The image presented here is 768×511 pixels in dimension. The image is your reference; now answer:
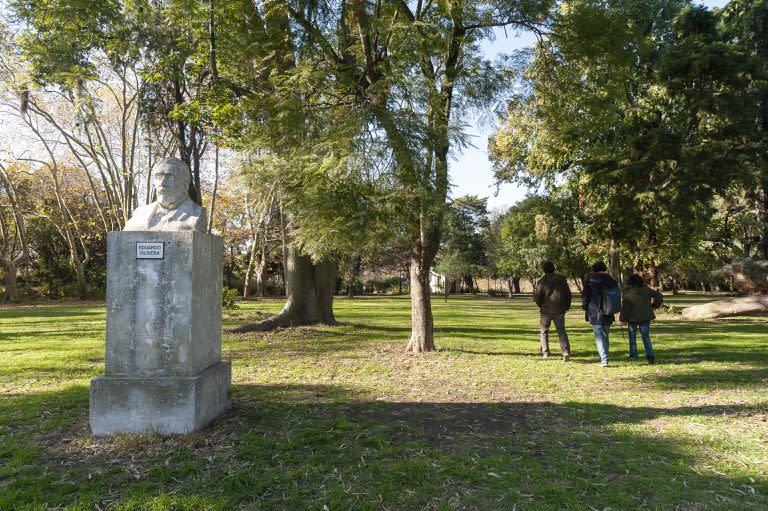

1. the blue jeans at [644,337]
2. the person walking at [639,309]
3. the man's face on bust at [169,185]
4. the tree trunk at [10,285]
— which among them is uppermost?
the man's face on bust at [169,185]

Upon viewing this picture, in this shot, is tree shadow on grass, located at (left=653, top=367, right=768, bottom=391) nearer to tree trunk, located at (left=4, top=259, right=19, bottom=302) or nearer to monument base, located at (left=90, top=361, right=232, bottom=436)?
monument base, located at (left=90, top=361, right=232, bottom=436)

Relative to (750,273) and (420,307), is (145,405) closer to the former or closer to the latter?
(420,307)

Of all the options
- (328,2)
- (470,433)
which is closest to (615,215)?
(328,2)

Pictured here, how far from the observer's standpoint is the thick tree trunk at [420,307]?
33.0 feet

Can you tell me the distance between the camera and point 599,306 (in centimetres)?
877

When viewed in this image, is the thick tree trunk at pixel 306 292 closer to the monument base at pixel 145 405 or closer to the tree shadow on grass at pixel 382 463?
the tree shadow on grass at pixel 382 463

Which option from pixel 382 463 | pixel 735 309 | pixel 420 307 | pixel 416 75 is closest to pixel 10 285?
pixel 420 307

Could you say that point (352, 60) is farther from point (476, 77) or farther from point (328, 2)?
point (476, 77)

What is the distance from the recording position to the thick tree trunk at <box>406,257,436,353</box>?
396 inches

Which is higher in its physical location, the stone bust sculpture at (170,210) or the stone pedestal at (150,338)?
the stone bust sculpture at (170,210)

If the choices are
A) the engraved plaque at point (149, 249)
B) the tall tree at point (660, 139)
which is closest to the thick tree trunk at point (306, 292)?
the tall tree at point (660, 139)

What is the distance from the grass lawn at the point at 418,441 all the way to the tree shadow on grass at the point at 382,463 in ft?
0.06

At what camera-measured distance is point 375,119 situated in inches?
299

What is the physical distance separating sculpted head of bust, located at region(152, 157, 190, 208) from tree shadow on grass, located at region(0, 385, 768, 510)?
7.71 ft
